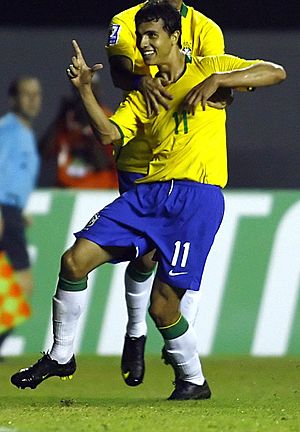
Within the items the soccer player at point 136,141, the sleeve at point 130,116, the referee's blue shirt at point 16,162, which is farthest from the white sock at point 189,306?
the referee's blue shirt at point 16,162

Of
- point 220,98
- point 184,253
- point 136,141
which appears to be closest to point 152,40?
point 220,98

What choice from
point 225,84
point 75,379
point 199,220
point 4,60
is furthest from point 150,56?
point 4,60

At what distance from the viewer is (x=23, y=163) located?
1095 centimetres

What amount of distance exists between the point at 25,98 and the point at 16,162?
0.59 metres

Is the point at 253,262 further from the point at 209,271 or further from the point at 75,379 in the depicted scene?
the point at 75,379

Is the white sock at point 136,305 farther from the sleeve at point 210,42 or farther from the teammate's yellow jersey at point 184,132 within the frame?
the sleeve at point 210,42

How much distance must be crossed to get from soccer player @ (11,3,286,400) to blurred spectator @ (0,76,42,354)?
11.6 ft

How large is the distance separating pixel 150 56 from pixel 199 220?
903 millimetres

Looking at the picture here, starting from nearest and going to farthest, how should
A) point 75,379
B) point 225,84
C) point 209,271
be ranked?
point 225,84 → point 75,379 → point 209,271

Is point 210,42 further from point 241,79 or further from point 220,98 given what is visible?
point 241,79

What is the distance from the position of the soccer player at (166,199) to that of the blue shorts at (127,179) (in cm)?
42

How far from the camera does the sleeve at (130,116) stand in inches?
283

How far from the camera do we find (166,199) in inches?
282

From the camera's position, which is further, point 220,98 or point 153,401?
point 153,401
